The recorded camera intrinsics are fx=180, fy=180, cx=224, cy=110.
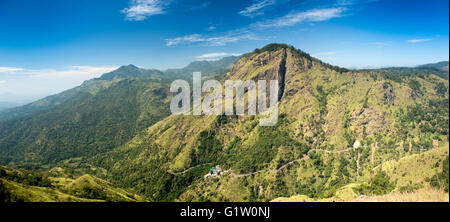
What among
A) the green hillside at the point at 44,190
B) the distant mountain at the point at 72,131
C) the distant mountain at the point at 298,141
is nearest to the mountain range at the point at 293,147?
the distant mountain at the point at 298,141

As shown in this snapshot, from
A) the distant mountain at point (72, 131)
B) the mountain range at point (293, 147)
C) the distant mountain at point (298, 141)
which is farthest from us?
the distant mountain at point (72, 131)

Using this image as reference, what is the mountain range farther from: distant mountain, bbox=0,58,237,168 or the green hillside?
distant mountain, bbox=0,58,237,168

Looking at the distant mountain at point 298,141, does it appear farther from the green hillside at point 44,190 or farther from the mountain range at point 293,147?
the green hillside at point 44,190

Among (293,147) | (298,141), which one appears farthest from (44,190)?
(298,141)

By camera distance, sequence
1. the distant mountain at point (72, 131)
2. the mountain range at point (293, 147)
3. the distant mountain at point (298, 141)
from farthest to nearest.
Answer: the distant mountain at point (72, 131) < the distant mountain at point (298, 141) < the mountain range at point (293, 147)

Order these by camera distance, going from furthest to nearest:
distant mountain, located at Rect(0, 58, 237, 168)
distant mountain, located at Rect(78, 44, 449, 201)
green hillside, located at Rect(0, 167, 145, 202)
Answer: distant mountain, located at Rect(0, 58, 237, 168), distant mountain, located at Rect(78, 44, 449, 201), green hillside, located at Rect(0, 167, 145, 202)

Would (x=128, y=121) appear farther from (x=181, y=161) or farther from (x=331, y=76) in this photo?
(x=331, y=76)

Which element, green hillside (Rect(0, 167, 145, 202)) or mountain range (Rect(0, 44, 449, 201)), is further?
mountain range (Rect(0, 44, 449, 201))

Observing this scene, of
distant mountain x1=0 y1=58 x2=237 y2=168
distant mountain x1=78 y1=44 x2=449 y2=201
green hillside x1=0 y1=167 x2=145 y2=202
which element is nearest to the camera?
green hillside x1=0 y1=167 x2=145 y2=202

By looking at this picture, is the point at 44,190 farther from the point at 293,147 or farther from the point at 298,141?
the point at 298,141

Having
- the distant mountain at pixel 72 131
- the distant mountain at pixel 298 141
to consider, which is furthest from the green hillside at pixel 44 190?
the distant mountain at pixel 72 131

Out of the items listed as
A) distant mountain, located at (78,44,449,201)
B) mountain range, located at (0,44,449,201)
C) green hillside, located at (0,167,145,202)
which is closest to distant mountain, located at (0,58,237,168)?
mountain range, located at (0,44,449,201)

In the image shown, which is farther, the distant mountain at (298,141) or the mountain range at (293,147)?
the distant mountain at (298,141)

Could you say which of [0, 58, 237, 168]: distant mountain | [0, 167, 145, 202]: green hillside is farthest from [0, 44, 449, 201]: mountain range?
[0, 58, 237, 168]: distant mountain
